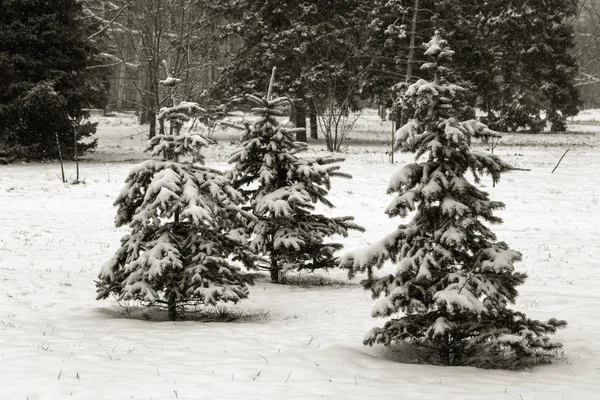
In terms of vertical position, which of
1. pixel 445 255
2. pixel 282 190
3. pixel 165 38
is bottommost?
pixel 445 255

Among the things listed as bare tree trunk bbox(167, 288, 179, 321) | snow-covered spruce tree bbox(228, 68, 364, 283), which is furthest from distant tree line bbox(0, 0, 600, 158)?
bare tree trunk bbox(167, 288, 179, 321)

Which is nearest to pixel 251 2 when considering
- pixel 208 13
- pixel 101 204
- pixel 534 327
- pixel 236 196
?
pixel 208 13

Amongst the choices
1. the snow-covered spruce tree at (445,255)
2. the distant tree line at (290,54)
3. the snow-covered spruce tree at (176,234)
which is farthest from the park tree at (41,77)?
the snow-covered spruce tree at (445,255)

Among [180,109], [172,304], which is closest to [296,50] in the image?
[180,109]

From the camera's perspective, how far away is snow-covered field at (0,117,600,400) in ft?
20.9

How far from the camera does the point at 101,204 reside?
71.2 ft

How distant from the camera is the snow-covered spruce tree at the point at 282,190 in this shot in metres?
12.8

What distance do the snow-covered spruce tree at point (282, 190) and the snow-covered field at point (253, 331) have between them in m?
0.81

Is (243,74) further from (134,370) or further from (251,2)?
(134,370)

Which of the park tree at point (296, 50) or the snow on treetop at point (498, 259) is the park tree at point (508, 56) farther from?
the snow on treetop at point (498, 259)

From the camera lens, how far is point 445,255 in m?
7.66

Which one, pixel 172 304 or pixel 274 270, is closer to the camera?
pixel 172 304

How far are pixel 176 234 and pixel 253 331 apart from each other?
5.95 feet

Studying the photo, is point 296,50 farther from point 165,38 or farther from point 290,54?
point 165,38
